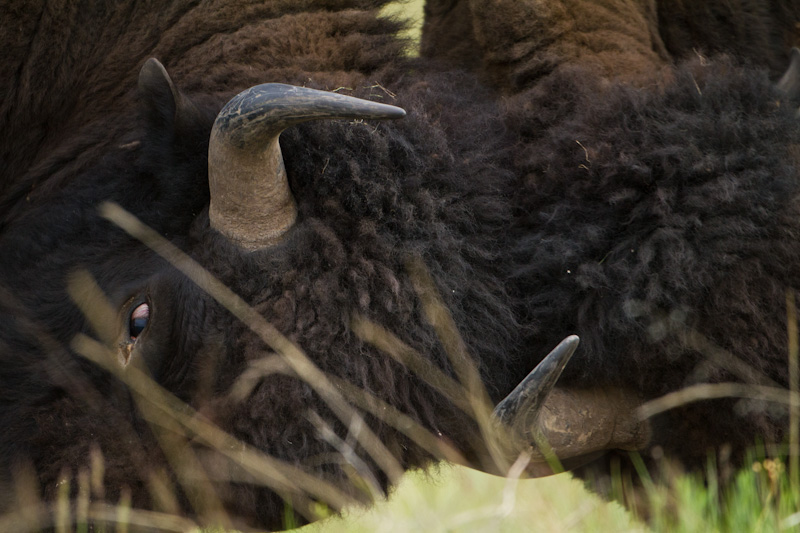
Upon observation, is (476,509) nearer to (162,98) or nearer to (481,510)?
(481,510)

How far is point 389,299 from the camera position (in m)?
2.73

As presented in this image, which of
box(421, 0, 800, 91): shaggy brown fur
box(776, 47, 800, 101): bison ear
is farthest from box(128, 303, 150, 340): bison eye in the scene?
box(776, 47, 800, 101): bison ear

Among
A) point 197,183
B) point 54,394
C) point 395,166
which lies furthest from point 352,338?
point 54,394

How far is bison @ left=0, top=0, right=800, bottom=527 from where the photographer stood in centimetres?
270

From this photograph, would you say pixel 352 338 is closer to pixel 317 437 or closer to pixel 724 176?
pixel 317 437

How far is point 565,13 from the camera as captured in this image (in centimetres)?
383

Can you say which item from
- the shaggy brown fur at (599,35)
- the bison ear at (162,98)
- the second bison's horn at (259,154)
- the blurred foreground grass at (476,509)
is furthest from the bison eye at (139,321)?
the shaggy brown fur at (599,35)

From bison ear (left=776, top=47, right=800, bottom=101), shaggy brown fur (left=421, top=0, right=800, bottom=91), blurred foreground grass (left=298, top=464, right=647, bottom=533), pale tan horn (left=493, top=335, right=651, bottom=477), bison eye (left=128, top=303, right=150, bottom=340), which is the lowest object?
blurred foreground grass (left=298, top=464, right=647, bottom=533)

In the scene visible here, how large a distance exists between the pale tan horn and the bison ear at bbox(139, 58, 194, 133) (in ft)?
4.98

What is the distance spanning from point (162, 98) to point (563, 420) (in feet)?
5.93

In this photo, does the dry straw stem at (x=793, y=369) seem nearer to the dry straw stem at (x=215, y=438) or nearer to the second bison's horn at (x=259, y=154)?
the second bison's horn at (x=259, y=154)

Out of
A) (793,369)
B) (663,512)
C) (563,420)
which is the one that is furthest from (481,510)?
Result: (793,369)

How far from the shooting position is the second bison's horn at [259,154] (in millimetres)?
2451

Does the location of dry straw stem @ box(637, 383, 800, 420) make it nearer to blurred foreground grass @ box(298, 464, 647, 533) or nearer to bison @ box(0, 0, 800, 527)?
bison @ box(0, 0, 800, 527)
